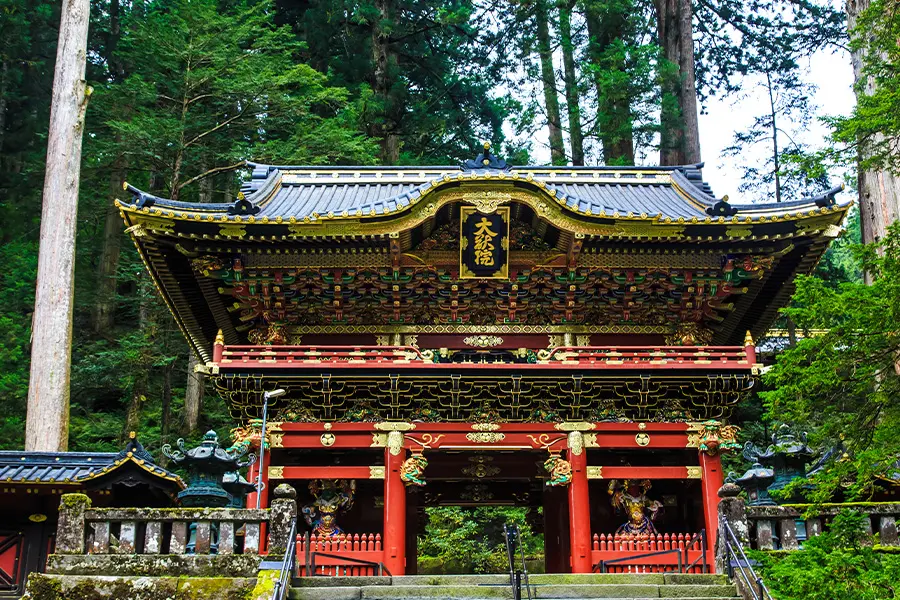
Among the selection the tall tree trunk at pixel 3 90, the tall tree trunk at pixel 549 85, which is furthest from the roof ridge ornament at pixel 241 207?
the tall tree trunk at pixel 3 90

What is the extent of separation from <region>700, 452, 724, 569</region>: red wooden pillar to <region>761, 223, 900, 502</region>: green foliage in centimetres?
451

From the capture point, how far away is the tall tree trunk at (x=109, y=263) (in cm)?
2453

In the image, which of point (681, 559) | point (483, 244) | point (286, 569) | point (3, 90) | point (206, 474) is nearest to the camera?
point (286, 569)

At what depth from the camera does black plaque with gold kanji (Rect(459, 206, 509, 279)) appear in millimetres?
13570

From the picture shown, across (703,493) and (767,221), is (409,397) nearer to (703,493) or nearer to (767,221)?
(703,493)

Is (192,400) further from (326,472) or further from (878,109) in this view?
(878,109)

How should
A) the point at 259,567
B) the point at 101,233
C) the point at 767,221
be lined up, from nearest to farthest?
1. the point at 259,567
2. the point at 767,221
3. the point at 101,233

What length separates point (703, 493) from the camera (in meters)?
13.4

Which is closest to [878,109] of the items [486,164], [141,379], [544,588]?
[544,588]

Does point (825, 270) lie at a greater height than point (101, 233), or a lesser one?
lesser

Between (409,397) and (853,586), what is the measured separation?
7085 mm

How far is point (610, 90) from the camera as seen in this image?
2375cm

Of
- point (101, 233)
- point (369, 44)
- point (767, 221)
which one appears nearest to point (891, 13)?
point (767, 221)

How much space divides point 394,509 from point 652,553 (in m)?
3.54
